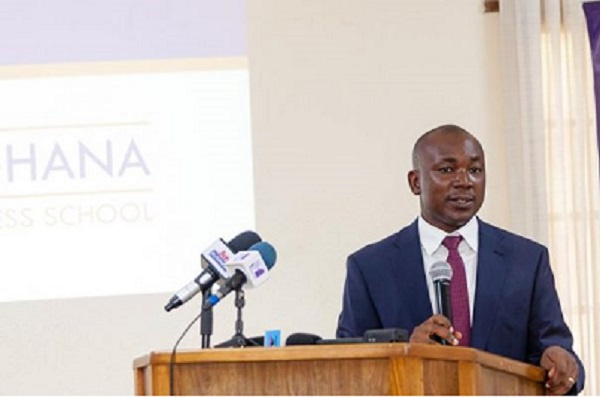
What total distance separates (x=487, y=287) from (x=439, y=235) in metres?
0.21

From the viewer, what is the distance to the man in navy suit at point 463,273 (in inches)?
157

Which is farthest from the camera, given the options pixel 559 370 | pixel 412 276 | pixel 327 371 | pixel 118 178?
pixel 118 178

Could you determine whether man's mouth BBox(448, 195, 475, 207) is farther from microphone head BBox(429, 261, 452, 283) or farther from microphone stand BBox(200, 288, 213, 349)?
microphone stand BBox(200, 288, 213, 349)

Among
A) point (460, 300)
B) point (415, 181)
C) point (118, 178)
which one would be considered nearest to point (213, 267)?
point (460, 300)

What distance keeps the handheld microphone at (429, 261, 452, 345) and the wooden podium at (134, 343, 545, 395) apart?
0.38 m

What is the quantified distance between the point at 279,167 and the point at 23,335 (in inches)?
52.2

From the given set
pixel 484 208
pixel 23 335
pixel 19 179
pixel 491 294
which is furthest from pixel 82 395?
pixel 491 294

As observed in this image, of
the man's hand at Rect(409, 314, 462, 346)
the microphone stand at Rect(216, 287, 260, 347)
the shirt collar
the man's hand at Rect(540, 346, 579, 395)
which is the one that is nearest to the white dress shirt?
the shirt collar

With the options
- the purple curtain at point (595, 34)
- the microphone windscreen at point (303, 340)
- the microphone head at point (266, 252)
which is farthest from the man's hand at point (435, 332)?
the purple curtain at point (595, 34)

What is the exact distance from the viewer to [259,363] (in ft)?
10.3

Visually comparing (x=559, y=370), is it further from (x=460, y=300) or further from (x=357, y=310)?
(x=357, y=310)

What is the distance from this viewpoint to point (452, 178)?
4.07m

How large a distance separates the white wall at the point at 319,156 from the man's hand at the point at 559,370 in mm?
2684

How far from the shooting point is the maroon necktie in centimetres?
399
